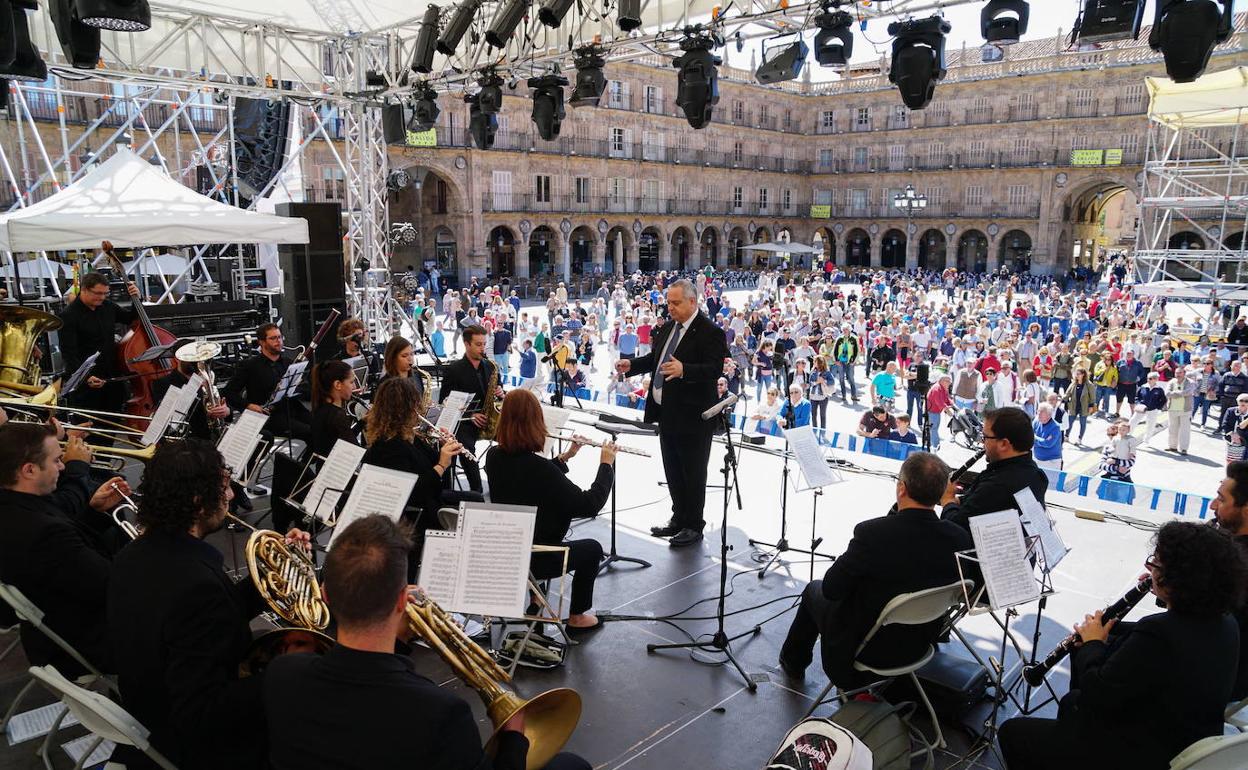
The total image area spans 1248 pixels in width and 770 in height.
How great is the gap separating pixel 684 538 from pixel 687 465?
0.45 m

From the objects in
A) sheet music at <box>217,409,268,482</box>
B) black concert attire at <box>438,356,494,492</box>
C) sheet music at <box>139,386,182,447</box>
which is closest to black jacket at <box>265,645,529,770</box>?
sheet music at <box>217,409,268,482</box>

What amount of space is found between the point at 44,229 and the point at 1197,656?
8487 millimetres

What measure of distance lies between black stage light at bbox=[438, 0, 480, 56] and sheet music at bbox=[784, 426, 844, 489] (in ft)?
18.6

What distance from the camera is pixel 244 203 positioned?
14.5m

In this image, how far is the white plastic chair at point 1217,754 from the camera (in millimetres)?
2059

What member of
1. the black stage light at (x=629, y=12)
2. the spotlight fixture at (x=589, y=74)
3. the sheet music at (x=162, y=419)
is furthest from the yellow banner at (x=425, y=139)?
the sheet music at (x=162, y=419)

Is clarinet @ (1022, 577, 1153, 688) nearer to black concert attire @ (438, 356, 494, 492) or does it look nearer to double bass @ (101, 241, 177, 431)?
black concert attire @ (438, 356, 494, 492)

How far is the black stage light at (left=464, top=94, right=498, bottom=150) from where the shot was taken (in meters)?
9.12

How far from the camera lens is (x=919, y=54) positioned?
6.03 meters

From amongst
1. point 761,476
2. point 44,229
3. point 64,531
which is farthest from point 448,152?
point 64,531

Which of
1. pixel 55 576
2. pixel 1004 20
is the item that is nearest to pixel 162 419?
pixel 55 576

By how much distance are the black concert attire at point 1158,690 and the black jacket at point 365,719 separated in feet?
5.78

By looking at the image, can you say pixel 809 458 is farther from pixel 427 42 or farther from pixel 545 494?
pixel 427 42

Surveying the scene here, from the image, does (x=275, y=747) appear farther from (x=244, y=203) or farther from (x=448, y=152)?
(x=448, y=152)
